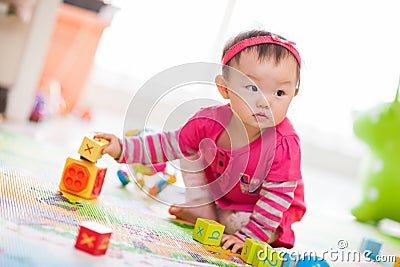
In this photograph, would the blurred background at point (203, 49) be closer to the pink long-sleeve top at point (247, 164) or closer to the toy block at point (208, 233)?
the pink long-sleeve top at point (247, 164)

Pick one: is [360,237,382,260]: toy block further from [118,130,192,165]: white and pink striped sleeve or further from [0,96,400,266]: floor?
[118,130,192,165]: white and pink striped sleeve

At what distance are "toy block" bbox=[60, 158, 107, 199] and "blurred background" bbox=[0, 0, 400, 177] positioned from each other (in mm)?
1142

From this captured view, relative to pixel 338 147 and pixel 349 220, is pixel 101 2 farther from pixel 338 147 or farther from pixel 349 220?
pixel 338 147

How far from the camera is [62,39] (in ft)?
7.98

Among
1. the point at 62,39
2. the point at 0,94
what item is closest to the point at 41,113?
the point at 0,94

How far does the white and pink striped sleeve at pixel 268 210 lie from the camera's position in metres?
0.86

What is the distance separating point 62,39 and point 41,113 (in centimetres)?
67

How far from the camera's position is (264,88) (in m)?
0.87

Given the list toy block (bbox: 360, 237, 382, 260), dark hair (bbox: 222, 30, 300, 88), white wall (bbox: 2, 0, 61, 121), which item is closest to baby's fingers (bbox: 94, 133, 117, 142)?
dark hair (bbox: 222, 30, 300, 88)

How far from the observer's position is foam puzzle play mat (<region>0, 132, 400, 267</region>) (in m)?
0.55

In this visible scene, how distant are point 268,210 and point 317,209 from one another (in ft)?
3.10

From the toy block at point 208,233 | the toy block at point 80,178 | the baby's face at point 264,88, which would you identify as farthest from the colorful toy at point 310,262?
the toy block at point 80,178

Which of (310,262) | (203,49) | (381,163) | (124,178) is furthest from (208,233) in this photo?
(203,49)

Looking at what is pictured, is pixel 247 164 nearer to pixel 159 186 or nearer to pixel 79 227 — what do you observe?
pixel 159 186
